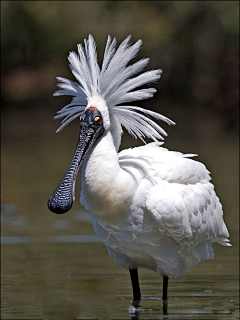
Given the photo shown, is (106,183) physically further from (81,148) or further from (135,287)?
(135,287)

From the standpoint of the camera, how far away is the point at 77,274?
31.7 ft

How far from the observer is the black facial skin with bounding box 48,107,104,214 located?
7.18 m

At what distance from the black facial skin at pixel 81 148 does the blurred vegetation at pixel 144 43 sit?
78.9ft

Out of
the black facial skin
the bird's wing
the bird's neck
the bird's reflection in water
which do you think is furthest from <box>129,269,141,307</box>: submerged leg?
the black facial skin

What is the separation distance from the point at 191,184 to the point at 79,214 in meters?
5.99

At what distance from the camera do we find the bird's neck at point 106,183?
710 centimetres

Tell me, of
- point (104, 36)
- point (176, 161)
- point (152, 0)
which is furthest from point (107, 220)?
point (152, 0)

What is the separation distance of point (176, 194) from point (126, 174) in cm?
47

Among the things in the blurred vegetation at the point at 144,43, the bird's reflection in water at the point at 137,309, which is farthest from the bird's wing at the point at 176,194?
the blurred vegetation at the point at 144,43

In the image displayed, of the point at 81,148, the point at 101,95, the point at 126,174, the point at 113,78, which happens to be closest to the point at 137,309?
the point at 126,174

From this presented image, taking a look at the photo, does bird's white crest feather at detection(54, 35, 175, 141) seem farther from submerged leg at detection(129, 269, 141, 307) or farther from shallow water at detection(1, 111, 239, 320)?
shallow water at detection(1, 111, 239, 320)

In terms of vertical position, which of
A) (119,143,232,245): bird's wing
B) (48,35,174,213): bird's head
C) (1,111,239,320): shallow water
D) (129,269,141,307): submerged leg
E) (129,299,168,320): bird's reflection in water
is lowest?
(1,111,239,320): shallow water

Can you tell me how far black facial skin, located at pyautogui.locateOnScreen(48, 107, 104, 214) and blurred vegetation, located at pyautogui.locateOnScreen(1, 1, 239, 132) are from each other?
24.1 meters

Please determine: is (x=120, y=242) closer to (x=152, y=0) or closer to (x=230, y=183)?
(x=230, y=183)
